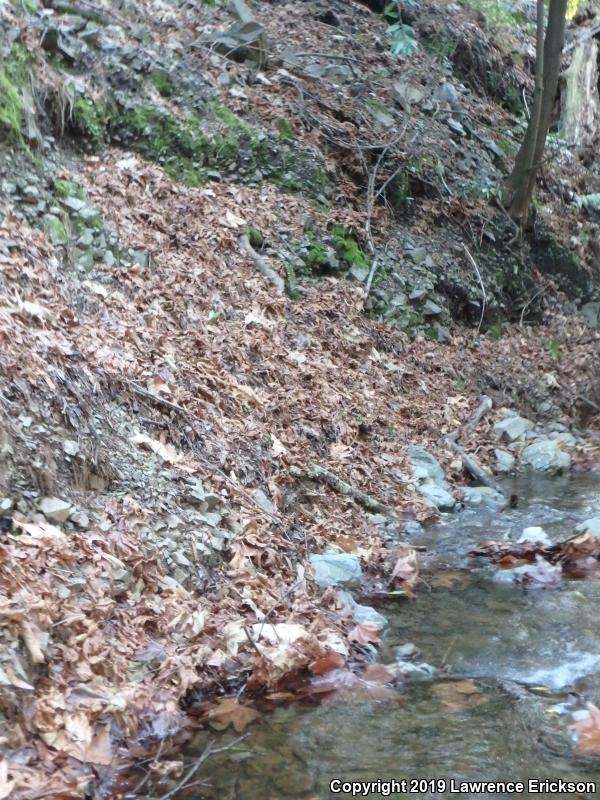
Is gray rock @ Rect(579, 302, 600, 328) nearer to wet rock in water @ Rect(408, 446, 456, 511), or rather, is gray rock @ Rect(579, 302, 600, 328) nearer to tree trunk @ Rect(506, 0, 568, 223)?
tree trunk @ Rect(506, 0, 568, 223)

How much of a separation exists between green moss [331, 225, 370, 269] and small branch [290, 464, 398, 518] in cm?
367

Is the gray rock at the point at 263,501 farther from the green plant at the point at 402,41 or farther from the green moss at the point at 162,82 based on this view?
the green plant at the point at 402,41

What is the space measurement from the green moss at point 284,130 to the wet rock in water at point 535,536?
5.79 meters

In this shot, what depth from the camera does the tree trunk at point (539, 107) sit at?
10717 millimetres

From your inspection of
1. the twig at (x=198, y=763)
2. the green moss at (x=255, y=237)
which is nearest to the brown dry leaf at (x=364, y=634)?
the twig at (x=198, y=763)

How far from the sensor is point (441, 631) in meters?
4.86

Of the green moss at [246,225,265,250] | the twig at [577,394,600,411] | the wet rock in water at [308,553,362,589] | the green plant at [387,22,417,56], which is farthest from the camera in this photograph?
the green plant at [387,22,417,56]

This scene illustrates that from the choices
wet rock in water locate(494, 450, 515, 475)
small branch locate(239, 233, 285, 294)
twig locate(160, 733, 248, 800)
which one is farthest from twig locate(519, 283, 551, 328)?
twig locate(160, 733, 248, 800)

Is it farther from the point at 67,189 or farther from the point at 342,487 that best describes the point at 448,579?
the point at 67,189

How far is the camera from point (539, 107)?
35.8 feet

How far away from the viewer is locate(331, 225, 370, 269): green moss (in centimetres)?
956

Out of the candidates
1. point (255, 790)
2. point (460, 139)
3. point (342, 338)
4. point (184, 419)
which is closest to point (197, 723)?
point (255, 790)

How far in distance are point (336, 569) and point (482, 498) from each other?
2.44m

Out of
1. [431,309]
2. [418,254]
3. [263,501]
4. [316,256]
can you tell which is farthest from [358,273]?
[263,501]
